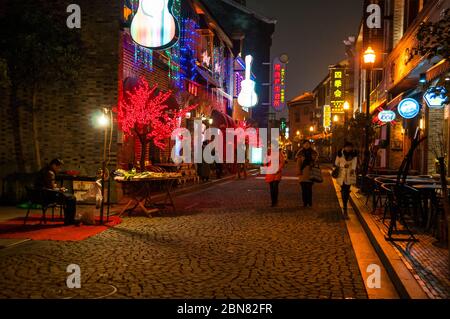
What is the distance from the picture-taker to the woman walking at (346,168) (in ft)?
40.3

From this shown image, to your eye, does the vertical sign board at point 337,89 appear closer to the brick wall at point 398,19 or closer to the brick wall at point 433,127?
the brick wall at point 398,19

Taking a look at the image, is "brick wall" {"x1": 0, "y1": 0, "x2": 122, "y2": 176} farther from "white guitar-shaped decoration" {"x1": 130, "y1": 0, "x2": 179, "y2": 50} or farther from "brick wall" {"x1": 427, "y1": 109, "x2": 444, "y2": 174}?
"brick wall" {"x1": 427, "y1": 109, "x2": 444, "y2": 174}

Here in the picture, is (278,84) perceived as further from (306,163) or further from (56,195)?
(56,195)

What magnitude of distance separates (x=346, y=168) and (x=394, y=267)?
6351 millimetres

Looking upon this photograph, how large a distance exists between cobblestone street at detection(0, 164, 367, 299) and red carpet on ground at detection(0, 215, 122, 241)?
1.13 feet

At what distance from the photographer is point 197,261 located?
23.1 ft

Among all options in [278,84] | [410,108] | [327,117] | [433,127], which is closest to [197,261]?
[410,108]

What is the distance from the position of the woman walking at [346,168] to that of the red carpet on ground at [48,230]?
5.87 metres

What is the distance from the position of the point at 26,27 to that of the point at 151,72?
617cm

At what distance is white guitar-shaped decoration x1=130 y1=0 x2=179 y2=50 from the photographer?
14.2 m

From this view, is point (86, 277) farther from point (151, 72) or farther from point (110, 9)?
point (151, 72)

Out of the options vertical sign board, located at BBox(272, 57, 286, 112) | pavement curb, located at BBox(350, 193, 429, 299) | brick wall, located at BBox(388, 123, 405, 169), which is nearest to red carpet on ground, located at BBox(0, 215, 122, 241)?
pavement curb, located at BBox(350, 193, 429, 299)

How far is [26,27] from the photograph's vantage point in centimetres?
1258
